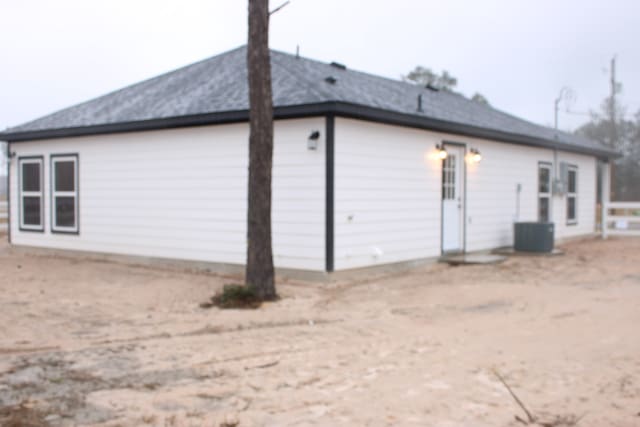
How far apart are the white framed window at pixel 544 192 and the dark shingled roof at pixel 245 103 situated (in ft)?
2.24

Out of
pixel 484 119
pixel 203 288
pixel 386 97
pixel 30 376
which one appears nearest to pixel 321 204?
pixel 203 288

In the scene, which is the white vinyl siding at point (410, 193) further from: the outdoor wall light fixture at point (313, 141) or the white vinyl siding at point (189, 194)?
the white vinyl siding at point (189, 194)

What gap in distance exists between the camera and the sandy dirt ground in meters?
4.13

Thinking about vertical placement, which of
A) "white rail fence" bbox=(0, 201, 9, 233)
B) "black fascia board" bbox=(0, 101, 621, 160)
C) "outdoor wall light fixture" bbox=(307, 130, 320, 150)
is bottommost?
"white rail fence" bbox=(0, 201, 9, 233)

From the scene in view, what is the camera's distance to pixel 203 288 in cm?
923

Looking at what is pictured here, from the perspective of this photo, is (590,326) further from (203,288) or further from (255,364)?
(203,288)

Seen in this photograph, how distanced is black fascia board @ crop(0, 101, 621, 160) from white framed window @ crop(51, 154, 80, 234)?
0.56 m

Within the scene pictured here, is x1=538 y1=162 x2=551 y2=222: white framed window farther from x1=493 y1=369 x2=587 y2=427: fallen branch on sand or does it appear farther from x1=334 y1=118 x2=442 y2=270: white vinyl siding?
x1=493 y1=369 x2=587 y2=427: fallen branch on sand

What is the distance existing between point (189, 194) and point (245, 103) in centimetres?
200

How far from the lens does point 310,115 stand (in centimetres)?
960

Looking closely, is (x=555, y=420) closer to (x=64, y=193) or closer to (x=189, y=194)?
(x=189, y=194)

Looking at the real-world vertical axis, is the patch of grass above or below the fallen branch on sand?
above

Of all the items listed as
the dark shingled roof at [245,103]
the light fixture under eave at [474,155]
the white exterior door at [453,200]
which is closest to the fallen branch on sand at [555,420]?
the dark shingled roof at [245,103]

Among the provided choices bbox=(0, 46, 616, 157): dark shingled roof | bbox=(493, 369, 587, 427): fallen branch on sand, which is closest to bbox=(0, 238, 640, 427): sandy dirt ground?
bbox=(493, 369, 587, 427): fallen branch on sand
